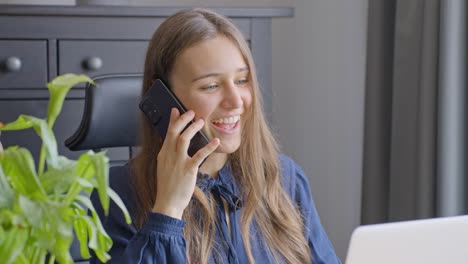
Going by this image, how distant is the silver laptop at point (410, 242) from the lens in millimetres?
1032

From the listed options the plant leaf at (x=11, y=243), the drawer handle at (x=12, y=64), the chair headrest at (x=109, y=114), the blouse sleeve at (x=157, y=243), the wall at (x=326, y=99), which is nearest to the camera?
the plant leaf at (x=11, y=243)

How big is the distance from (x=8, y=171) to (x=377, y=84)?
76.5 inches

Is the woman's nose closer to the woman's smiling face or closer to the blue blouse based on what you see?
the woman's smiling face

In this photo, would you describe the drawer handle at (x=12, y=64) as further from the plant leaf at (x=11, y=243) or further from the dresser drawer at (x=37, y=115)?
the plant leaf at (x=11, y=243)

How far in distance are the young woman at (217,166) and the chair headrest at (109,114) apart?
8.7 inches

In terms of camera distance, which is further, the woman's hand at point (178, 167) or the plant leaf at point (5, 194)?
the woman's hand at point (178, 167)

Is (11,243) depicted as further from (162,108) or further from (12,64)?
(12,64)

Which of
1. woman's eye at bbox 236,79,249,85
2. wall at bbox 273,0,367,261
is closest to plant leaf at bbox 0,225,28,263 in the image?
woman's eye at bbox 236,79,249,85

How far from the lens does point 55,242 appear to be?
706 millimetres

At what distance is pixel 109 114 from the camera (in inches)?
73.0

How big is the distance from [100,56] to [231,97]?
92 centimetres

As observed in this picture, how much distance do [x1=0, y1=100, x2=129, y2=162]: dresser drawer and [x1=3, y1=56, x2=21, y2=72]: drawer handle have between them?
0.28ft

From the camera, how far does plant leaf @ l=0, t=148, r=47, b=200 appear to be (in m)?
0.72

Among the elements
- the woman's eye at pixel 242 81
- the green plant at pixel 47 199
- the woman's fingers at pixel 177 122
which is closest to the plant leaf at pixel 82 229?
the green plant at pixel 47 199
